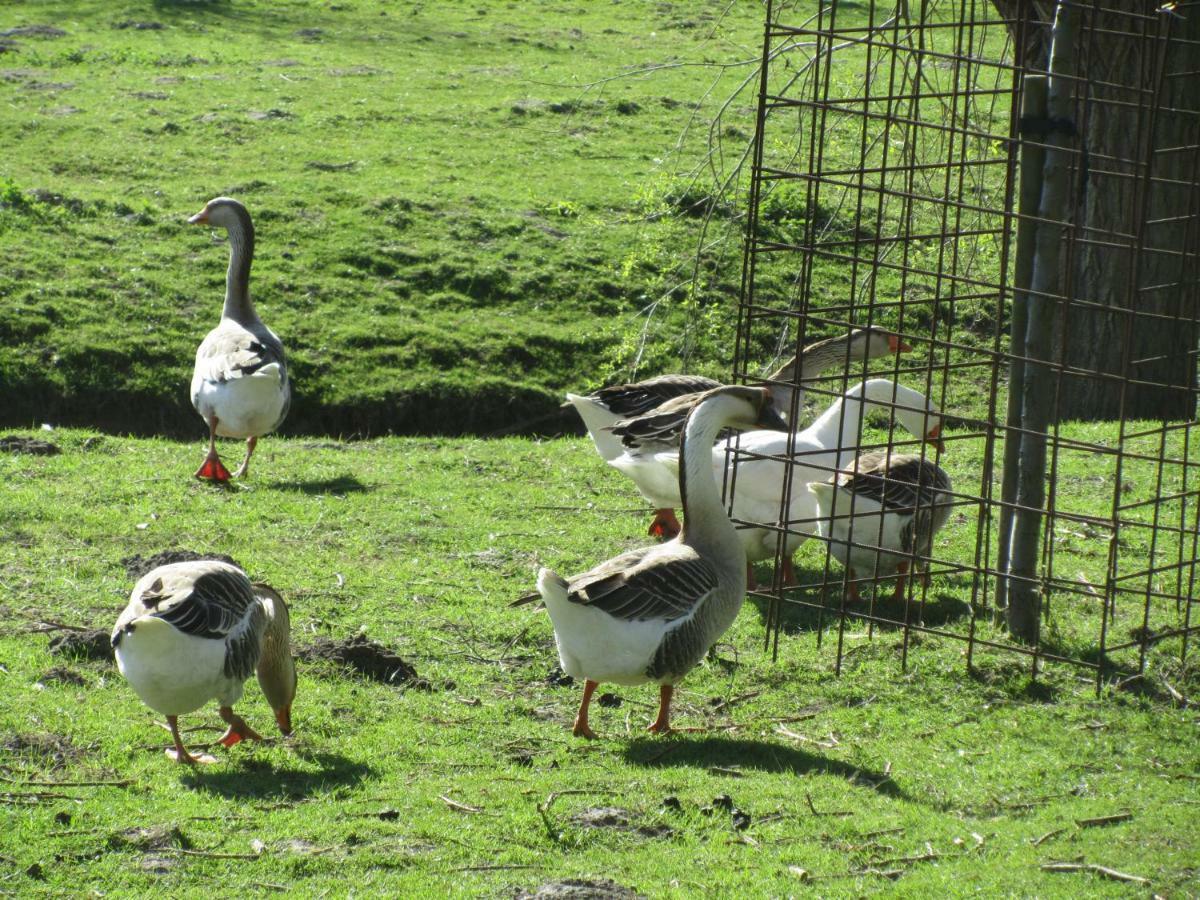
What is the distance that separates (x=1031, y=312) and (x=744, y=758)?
289 cm

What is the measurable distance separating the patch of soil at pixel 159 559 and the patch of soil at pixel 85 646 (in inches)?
23.4

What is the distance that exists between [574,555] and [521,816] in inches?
149

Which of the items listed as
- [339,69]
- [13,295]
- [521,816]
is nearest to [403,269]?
[13,295]

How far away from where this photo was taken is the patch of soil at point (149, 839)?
5.17m

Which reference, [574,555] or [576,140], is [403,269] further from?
[574,555]

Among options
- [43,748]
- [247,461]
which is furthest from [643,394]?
[43,748]

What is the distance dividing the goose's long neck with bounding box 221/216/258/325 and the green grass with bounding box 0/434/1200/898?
127 inches

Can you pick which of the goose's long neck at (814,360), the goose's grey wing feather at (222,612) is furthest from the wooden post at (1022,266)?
the goose's grey wing feather at (222,612)

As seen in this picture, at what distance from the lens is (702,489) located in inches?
268

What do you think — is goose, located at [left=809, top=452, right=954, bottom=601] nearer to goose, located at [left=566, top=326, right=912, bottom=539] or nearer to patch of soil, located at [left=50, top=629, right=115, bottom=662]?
goose, located at [left=566, top=326, right=912, bottom=539]

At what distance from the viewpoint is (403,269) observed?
15.8m

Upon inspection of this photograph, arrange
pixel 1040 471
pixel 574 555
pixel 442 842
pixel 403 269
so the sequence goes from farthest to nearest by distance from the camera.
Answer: pixel 403 269 → pixel 574 555 → pixel 1040 471 → pixel 442 842

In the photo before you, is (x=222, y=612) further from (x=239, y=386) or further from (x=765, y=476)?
(x=239, y=386)

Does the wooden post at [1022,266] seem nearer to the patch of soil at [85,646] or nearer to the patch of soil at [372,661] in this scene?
the patch of soil at [372,661]
